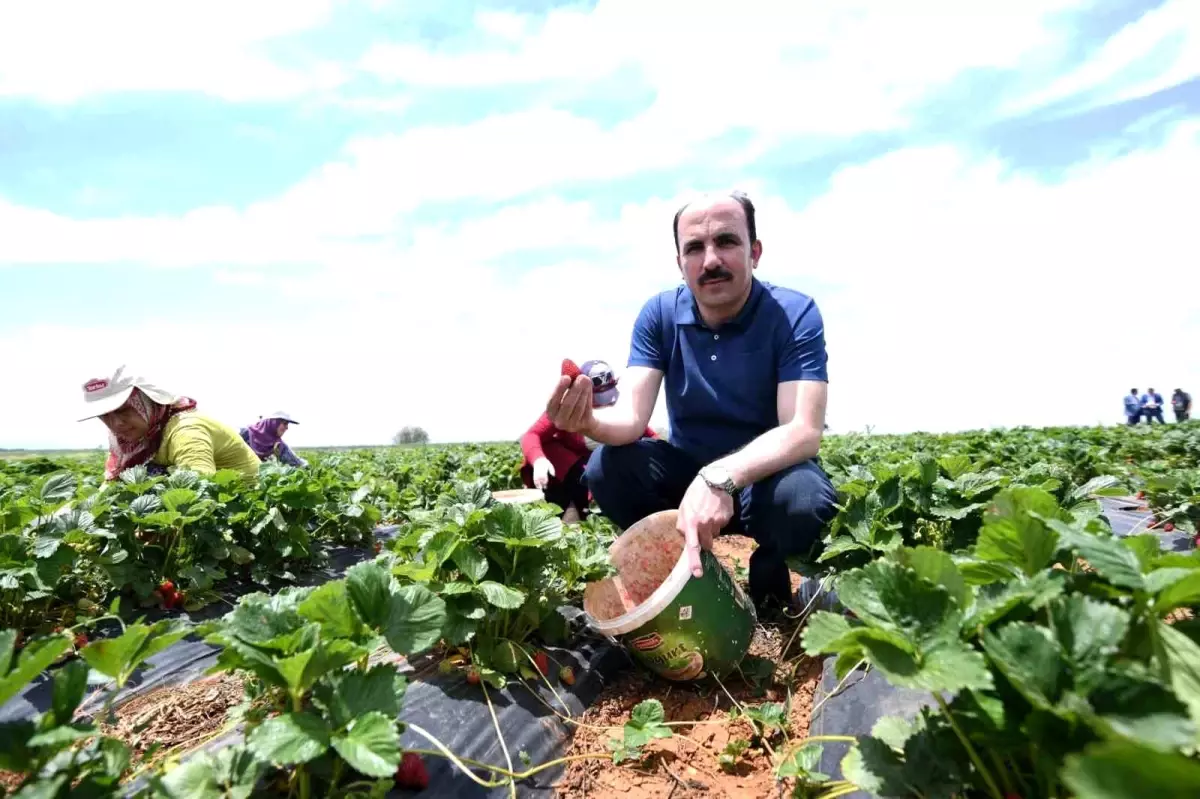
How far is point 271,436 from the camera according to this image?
23.2ft

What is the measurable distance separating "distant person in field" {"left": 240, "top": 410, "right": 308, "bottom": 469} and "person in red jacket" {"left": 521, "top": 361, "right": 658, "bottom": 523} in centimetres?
298

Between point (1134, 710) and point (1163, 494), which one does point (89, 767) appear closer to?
point (1134, 710)

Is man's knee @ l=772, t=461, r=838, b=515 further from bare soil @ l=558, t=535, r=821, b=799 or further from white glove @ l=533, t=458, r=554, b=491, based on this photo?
white glove @ l=533, t=458, r=554, b=491

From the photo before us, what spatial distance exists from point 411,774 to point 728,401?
190 centimetres

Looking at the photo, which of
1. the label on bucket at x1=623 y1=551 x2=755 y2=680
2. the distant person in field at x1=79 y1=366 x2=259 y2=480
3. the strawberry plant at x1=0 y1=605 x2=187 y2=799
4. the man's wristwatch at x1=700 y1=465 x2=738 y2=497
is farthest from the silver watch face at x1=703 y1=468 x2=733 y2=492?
the distant person in field at x1=79 y1=366 x2=259 y2=480

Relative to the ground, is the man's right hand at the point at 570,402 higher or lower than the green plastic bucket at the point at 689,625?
higher

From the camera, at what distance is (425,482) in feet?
27.2

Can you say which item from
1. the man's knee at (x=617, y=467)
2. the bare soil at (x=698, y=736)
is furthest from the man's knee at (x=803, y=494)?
the man's knee at (x=617, y=467)

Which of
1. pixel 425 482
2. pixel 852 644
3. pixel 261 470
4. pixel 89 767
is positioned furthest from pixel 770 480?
pixel 425 482

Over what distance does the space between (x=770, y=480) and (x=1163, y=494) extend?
2612 mm

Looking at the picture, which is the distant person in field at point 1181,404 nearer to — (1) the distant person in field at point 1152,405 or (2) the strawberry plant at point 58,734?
(1) the distant person in field at point 1152,405

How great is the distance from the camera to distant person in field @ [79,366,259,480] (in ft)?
12.4

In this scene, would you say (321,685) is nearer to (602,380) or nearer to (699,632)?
(699,632)

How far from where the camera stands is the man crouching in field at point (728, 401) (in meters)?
2.60
